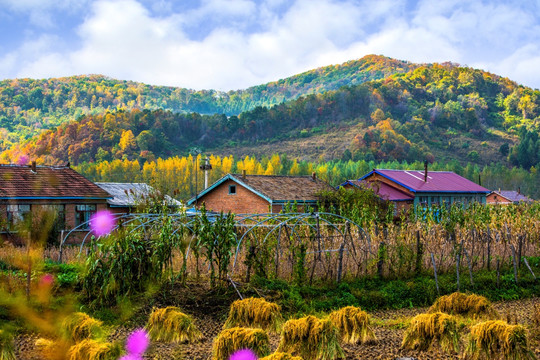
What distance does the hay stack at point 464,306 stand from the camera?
10227mm

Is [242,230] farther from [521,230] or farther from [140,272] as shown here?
[521,230]

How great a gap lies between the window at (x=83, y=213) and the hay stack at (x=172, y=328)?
16513mm

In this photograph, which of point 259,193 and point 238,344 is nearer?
point 238,344

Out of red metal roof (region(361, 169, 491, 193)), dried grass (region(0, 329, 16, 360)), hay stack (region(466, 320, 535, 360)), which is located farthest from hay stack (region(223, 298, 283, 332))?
red metal roof (region(361, 169, 491, 193))

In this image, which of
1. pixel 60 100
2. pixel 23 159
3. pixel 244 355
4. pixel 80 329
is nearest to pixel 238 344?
pixel 244 355

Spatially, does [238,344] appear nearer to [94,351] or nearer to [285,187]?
[94,351]

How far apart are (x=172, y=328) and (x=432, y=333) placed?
13.3 feet

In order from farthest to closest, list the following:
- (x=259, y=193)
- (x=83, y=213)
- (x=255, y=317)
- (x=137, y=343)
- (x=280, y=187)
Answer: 1. (x=280, y=187)
2. (x=259, y=193)
3. (x=83, y=213)
4. (x=255, y=317)
5. (x=137, y=343)

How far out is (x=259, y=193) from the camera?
26.7 meters

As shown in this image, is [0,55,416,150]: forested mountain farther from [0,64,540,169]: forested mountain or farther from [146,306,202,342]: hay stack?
[146,306,202,342]: hay stack

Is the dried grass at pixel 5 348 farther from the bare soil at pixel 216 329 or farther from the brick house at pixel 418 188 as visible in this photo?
the brick house at pixel 418 188

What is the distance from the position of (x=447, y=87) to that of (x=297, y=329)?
437 feet

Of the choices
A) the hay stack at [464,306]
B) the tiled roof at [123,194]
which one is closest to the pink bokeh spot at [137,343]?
the hay stack at [464,306]

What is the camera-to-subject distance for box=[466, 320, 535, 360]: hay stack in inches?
293
